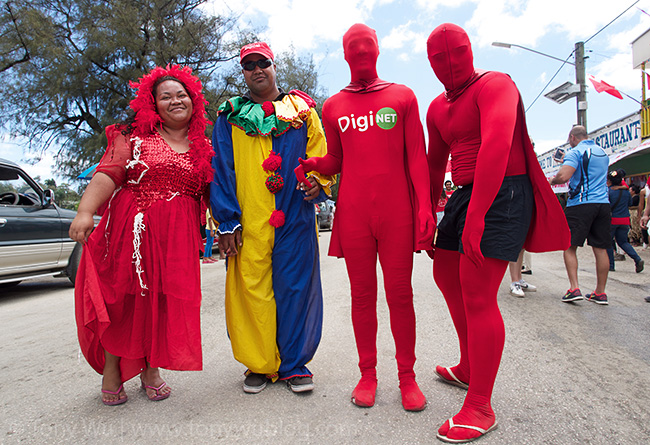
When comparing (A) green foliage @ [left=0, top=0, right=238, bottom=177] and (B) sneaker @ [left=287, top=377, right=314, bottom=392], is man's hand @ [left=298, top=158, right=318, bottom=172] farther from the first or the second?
(A) green foliage @ [left=0, top=0, right=238, bottom=177]

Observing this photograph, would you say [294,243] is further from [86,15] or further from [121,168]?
[86,15]

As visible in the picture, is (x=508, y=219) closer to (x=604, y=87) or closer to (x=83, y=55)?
(x=604, y=87)

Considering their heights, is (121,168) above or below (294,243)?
above

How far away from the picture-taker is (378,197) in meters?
2.36

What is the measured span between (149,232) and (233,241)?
500 millimetres

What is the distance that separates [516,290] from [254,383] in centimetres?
383

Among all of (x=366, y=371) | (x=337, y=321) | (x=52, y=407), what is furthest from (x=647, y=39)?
(x=52, y=407)

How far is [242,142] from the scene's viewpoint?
274 centimetres

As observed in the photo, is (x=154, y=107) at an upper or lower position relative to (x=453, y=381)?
upper

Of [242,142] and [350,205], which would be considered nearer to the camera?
[350,205]

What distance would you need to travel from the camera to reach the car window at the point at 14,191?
6.01 m

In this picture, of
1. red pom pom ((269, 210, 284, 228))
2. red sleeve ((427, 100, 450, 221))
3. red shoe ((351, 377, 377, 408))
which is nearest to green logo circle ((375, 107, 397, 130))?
red sleeve ((427, 100, 450, 221))

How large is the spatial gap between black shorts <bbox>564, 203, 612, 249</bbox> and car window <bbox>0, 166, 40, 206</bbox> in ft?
24.1

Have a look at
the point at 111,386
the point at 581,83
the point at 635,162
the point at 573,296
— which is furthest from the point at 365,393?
the point at 635,162
